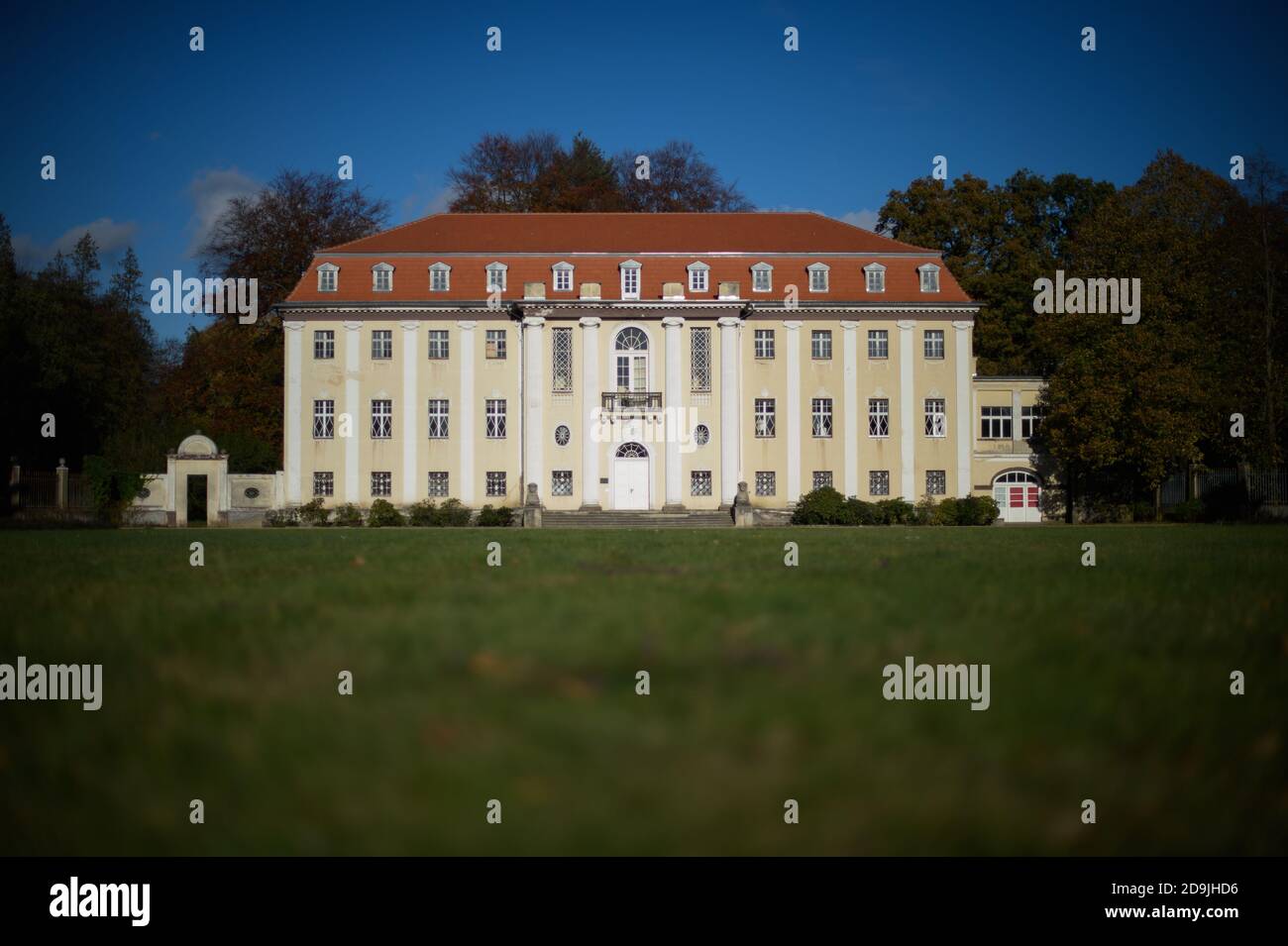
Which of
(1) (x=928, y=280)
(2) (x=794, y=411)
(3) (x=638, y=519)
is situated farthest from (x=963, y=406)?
(3) (x=638, y=519)

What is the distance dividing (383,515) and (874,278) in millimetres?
23644

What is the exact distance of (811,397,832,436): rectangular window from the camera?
160 feet

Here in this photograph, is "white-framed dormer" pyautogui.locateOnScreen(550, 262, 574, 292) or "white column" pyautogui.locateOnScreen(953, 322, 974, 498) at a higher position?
"white-framed dormer" pyautogui.locateOnScreen(550, 262, 574, 292)

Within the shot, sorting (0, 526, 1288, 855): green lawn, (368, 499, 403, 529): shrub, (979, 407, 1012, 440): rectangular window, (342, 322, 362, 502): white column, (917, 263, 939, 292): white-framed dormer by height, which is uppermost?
(917, 263, 939, 292): white-framed dormer

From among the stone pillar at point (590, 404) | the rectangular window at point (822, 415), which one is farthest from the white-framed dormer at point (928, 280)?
the stone pillar at point (590, 404)

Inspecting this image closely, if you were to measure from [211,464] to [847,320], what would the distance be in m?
27.8

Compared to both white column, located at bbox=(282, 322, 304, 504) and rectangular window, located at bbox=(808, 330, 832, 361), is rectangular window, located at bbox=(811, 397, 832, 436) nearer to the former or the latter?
rectangular window, located at bbox=(808, 330, 832, 361)

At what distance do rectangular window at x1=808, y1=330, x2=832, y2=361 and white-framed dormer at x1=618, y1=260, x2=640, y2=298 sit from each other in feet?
26.2

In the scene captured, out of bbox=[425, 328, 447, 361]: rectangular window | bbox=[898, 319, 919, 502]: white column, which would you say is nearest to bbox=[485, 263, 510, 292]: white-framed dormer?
bbox=[425, 328, 447, 361]: rectangular window

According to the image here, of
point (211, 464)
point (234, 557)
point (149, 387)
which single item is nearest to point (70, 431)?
point (211, 464)

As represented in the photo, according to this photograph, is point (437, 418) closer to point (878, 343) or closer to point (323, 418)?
point (323, 418)

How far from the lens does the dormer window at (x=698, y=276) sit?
49094 mm

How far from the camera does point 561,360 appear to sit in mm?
48156

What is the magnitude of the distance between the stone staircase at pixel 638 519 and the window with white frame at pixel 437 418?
637cm
